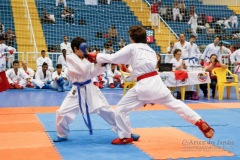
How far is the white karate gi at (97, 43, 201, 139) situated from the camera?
5.31 meters

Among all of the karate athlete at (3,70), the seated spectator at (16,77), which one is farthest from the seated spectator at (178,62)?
the seated spectator at (16,77)

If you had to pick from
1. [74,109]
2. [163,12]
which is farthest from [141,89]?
[163,12]

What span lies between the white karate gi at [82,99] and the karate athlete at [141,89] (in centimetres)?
32

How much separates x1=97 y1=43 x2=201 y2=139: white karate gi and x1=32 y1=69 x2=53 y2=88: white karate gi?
9.21 meters

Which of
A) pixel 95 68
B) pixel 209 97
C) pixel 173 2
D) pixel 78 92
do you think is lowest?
pixel 209 97

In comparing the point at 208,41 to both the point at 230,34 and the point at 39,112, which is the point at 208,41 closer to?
the point at 230,34

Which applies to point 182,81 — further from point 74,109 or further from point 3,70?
point 74,109

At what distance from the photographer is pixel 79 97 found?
18.7ft

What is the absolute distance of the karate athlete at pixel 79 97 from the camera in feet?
18.4

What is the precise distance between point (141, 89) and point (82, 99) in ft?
2.93

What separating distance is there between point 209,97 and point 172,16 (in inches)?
396

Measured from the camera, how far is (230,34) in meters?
21.1

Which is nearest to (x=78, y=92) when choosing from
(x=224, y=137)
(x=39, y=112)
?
(x=224, y=137)

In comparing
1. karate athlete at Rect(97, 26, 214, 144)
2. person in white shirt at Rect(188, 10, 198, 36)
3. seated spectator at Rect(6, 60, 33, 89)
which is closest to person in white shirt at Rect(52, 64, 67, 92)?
seated spectator at Rect(6, 60, 33, 89)
